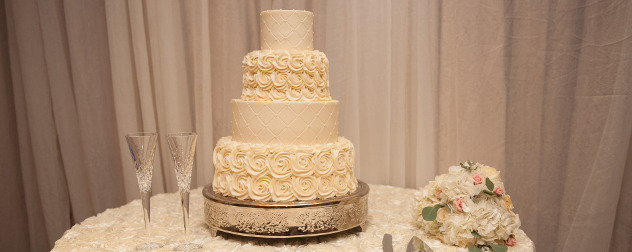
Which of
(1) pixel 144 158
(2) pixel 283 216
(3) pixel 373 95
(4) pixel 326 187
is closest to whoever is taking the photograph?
(1) pixel 144 158

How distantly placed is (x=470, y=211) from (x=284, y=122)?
745mm

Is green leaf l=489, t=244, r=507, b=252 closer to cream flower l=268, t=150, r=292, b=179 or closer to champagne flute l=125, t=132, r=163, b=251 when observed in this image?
cream flower l=268, t=150, r=292, b=179

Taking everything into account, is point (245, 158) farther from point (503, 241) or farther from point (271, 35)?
point (503, 241)

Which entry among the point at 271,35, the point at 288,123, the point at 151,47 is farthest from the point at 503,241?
the point at 151,47

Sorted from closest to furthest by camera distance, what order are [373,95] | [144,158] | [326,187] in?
1. [144,158]
2. [326,187]
3. [373,95]

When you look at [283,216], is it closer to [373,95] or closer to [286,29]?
[286,29]

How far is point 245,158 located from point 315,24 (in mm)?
1251

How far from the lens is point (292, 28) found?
6.53ft

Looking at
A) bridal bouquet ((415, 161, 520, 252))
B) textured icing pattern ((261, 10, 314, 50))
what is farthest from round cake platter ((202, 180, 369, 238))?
textured icing pattern ((261, 10, 314, 50))

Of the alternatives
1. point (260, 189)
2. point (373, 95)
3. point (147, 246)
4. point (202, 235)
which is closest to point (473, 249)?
point (260, 189)

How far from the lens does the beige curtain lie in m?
2.41

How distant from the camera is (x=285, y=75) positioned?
75.2 inches

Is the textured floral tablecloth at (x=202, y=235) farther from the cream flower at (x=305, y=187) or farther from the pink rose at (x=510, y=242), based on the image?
the cream flower at (x=305, y=187)

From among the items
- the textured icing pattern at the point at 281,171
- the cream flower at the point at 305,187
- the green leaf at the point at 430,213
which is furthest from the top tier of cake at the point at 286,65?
the green leaf at the point at 430,213
